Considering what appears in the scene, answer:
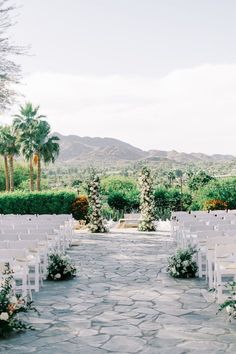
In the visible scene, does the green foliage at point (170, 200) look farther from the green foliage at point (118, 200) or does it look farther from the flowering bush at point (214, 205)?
the flowering bush at point (214, 205)

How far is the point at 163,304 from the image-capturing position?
26.2 ft

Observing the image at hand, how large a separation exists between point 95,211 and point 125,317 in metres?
12.6

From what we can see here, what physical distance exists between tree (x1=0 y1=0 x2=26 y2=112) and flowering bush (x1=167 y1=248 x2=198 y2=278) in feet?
27.4

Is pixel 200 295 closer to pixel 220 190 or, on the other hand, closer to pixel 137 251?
pixel 137 251

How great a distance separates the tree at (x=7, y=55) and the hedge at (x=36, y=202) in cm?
914

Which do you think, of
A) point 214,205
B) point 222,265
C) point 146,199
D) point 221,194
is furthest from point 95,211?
point 222,265

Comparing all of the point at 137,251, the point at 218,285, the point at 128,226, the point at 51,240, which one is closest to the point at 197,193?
the point at 128,226

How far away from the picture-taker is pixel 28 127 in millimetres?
49438

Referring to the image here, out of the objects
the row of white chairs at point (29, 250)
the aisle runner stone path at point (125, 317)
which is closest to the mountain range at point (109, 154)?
the row of white chairs at point (29, 250)

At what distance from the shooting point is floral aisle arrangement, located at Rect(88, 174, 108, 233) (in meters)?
19.8

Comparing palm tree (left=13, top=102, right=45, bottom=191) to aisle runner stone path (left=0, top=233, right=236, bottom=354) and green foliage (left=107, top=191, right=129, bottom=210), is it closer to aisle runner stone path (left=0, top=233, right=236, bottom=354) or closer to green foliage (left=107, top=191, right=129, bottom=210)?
green foliage (left=107, top=191, right=129, bottom=210)

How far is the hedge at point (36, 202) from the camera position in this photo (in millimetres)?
24781

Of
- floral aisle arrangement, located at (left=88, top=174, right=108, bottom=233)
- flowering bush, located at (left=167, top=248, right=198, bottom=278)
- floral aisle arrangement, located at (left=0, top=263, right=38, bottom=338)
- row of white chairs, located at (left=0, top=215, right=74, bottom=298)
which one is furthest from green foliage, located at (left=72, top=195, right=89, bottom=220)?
floral aisle arrangement, located at (left=0, top=263, right=38, bottom=338)

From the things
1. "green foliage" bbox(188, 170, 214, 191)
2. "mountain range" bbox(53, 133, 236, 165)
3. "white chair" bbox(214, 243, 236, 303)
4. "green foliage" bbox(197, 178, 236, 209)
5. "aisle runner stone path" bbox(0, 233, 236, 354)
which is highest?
"mountain range" bbox(53, 133, 236, 165)
